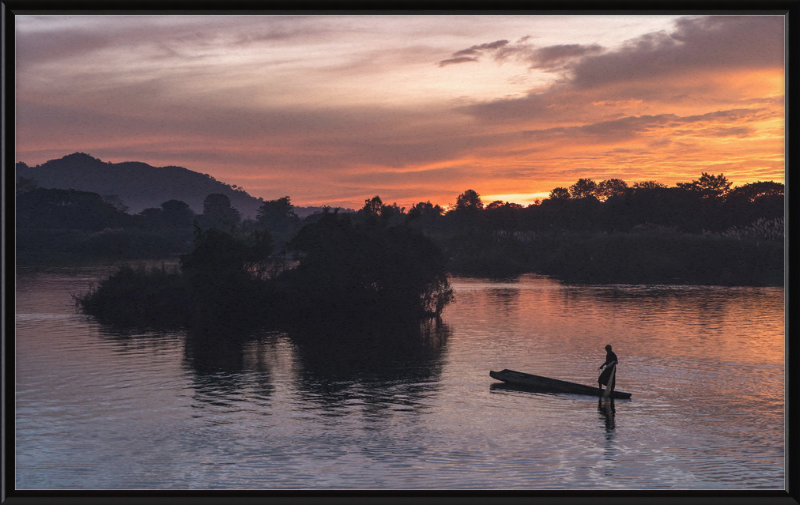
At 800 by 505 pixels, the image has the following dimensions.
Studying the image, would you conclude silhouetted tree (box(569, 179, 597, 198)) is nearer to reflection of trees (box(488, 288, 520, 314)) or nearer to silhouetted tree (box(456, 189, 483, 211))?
silhouetted tree (box(456, 189, 483, 211))

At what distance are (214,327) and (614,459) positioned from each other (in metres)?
38.0

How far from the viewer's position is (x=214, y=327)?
51.2 m

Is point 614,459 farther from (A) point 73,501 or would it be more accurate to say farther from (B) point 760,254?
(B) point 760,254

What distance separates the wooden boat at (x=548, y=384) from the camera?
27.3 metres

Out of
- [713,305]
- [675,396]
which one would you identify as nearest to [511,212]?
[713,305]

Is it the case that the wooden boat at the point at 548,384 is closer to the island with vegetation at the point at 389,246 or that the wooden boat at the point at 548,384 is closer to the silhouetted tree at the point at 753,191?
the island with vegetation at the point at 389,246

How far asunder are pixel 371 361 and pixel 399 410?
1194cm

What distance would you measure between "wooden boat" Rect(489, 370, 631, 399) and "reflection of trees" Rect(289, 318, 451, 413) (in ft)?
11.7

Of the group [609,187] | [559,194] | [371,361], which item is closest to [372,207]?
[371,361]

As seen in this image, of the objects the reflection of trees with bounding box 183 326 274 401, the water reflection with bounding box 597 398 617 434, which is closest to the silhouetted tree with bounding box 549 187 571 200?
the reflection of trees with bounding box 183 326 274 401

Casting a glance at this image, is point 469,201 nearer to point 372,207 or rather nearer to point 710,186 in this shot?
point 710,186

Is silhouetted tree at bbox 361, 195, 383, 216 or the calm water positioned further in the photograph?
silhouetted tree at bbox 361, 195, 383, 216

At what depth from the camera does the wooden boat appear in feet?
89.7

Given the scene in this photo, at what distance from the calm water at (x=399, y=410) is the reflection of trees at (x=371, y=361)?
0.21m
